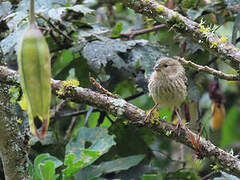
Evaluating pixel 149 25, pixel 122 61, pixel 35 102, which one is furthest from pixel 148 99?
pixel 35 102

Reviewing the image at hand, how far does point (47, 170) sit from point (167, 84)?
135 cm

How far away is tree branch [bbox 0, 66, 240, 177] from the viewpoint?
79.0 inches

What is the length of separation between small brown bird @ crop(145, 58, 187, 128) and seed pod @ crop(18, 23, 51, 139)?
1.85 metres

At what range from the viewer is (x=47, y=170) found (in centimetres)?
225

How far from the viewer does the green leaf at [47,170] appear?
7.31 ft

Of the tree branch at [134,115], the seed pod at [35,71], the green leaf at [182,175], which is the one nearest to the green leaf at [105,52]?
the tree branch at [134,115]

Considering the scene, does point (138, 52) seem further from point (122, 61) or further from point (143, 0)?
point (143, 0)

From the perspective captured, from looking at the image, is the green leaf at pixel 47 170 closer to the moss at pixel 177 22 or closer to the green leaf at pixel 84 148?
the green leaf at pixel 84 148

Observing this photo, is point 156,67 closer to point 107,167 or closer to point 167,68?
point 167,68

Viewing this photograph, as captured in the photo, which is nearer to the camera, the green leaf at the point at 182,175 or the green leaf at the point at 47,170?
the green leaf at the point at 47,170

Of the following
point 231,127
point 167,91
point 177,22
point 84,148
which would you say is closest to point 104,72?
point 167,91

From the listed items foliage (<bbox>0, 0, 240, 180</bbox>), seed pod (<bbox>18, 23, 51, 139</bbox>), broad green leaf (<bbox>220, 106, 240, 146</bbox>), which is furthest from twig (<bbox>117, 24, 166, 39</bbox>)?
seed pod (<bbox>18, 23, 51, 139</bbox>)

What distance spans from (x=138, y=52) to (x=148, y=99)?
923 mm

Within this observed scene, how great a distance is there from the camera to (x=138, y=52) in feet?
9.78
